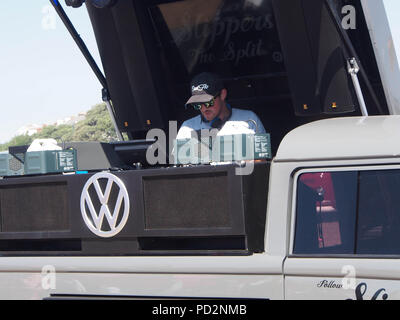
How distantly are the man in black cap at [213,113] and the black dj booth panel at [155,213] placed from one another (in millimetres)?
1442

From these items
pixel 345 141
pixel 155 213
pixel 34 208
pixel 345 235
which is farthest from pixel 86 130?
pixel 345 235

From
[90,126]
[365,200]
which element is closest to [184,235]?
[365,200]

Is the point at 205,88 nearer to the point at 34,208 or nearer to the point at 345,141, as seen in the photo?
the point at 34,208

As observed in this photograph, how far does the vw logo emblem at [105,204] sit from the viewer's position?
3.52 m

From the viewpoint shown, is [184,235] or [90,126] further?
[90,126]

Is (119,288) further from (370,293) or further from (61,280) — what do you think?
(370,293)

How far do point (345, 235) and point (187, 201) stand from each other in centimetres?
82

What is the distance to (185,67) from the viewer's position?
20.5 ft

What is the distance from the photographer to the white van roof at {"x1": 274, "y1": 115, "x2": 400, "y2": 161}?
3096 mm

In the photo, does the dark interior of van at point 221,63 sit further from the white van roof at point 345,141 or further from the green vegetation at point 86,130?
the green vegetation at point 86,130

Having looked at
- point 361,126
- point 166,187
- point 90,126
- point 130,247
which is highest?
A: point 90,126

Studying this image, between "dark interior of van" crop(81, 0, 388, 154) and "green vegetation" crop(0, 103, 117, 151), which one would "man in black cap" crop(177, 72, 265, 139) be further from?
"green vegetation" crop(0, 103, 117, 151)

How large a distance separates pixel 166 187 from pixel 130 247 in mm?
379

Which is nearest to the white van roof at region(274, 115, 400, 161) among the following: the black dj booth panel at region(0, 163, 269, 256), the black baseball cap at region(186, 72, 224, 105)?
the black dj booth panel at region(0, 163, 269, 256)
